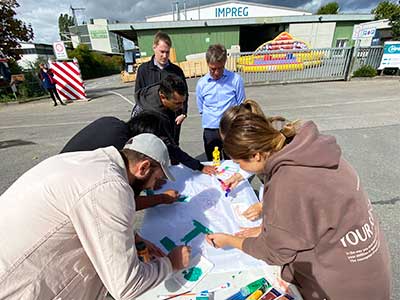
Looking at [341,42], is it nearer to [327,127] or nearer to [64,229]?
[327,127]

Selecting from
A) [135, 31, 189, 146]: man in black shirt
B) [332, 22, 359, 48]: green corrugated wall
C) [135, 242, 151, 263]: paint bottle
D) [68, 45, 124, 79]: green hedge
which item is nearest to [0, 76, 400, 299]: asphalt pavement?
[135, 31, 189, 146]: man in black shirt

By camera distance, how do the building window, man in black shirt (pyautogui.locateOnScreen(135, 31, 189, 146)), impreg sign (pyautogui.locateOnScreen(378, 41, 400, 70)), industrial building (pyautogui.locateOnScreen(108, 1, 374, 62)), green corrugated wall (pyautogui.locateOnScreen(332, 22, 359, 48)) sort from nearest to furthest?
1. man in black shirt (pyautogui.locateOnScreen(135, 31, 189, 146))
2. impreg sign (pyautogui.locateOnScreen(378, 41, 400, 70))
3. industrial building (pyautogui.locateOnScreen(108, 1, 374, 62))
4. green corrugated wall (pyautogui.locateOnScreen(332, 22, 359, 48))
5. the building window

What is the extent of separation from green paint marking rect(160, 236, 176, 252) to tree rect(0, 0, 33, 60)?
42.9 feet

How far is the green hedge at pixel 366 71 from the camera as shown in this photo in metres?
11.3

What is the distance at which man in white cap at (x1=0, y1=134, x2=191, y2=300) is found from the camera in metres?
0.86

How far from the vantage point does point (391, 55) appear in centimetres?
1106

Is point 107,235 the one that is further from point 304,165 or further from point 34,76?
point 34,76

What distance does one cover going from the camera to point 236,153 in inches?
42.9

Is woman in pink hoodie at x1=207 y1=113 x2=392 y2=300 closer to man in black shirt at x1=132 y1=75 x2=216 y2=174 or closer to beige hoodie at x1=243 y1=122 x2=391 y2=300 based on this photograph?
beige hoodie at x1=243 y1=122 x2=391 y2=300

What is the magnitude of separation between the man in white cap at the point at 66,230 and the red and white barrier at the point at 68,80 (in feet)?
33.5

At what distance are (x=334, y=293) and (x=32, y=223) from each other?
1.23 metres

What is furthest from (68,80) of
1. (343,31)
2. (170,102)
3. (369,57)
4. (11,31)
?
(343,31)

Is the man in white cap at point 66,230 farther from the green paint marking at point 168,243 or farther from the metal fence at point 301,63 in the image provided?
the metal fence at point 301,63

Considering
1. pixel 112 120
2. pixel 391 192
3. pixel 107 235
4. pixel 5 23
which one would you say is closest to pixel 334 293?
pixel 107 235
